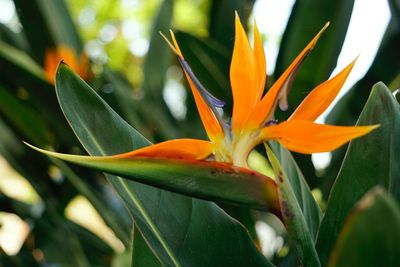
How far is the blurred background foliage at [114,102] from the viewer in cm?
99

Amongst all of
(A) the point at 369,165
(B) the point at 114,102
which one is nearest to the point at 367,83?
(B) the point at 114,102

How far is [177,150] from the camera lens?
422mm

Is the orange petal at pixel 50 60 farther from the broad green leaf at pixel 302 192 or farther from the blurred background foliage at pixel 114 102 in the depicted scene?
the broad green leaf at pixel 302 192

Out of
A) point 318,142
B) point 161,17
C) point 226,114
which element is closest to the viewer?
point 318,142

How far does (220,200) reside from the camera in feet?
1.41

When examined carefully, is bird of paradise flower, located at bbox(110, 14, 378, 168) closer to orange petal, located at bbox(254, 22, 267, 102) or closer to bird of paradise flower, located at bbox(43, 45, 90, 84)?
orange petal, located at bbox(254, 22, 267, 102)

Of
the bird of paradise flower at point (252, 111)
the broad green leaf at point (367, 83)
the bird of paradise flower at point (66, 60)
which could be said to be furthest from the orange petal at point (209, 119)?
the bird of paradise flower at point (66, 60)

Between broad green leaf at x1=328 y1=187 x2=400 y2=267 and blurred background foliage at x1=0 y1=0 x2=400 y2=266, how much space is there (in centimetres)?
50

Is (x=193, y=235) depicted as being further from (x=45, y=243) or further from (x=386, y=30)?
(x=45, y=243)

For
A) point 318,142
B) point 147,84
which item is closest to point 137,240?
point 318,142

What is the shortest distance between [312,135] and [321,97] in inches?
1.9

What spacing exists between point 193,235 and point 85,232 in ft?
2.50

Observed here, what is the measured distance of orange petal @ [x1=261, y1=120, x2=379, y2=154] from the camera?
0.41m

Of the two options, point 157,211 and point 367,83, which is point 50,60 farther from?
point 157,211
